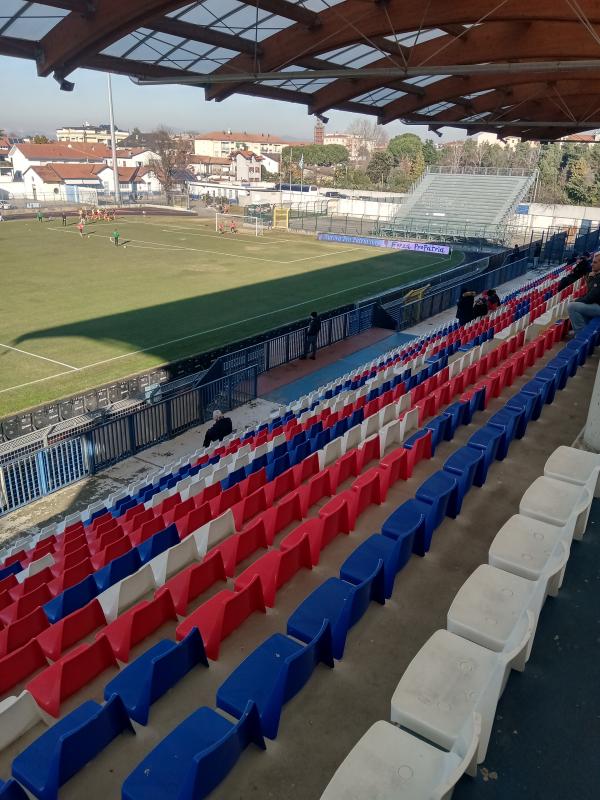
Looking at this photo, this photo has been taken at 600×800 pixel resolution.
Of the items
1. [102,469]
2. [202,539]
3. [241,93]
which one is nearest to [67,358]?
[102,469]

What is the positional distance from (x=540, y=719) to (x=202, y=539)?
345cm

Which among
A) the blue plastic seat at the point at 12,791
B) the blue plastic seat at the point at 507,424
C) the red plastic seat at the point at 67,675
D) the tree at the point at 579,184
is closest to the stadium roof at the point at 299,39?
the blue plastic seat at the point at 507,424

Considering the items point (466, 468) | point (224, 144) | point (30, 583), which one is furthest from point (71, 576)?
point (224, 144)

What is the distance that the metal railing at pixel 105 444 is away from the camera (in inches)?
411

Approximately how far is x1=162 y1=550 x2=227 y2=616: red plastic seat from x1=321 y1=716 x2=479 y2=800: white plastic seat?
223cm

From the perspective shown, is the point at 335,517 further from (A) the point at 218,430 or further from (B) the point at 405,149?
(B) the point at 405,149

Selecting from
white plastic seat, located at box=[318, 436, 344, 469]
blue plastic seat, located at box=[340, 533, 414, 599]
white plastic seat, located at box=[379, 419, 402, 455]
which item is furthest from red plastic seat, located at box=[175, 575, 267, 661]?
white plastic seat, located at box=[379, 419, 402, 455]

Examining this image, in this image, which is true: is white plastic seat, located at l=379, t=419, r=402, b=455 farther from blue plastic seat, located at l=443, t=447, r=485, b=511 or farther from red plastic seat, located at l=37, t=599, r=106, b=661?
red plastic seat, located at l=37, t=599, r=106, b=661

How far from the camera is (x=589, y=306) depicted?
1095cm

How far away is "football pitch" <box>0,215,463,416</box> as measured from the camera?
1888cm

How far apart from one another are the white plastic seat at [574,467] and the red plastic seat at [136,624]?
3684mm

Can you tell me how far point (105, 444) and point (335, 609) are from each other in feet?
27.9

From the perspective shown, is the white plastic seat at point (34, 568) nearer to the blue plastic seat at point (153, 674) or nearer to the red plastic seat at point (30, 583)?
the red plastic seat at point (30, 583)

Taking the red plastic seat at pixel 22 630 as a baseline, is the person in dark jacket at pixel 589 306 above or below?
above
